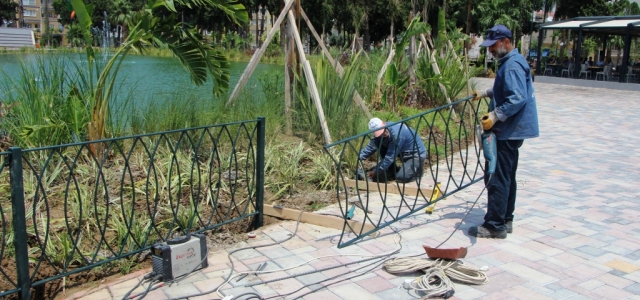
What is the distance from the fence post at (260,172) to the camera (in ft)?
16.1

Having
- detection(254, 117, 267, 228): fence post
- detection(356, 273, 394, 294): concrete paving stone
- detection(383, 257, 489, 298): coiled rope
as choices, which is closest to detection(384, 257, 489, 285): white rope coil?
detection(383, 257, 489, 298): coiled rope

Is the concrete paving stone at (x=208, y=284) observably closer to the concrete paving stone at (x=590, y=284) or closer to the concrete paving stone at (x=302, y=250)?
the concrete paving stone at (x=302, y=250)

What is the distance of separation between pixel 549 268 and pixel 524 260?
201 millimetres

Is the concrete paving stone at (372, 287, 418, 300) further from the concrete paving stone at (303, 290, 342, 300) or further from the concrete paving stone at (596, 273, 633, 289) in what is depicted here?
the concrete paving stone at (596, 273, 633, 289)

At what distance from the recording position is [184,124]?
683 cm

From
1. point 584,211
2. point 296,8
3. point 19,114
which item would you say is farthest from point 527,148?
point 19,114

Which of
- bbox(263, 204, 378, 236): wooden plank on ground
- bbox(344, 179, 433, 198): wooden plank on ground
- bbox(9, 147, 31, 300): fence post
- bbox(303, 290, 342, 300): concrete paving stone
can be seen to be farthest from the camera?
bbox(344, 179, 433, 198): wooden plank on ground

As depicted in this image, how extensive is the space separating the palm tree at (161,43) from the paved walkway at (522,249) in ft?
7.98

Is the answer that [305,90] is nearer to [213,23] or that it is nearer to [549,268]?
[549,268]

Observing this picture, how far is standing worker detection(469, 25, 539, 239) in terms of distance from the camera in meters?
4.48

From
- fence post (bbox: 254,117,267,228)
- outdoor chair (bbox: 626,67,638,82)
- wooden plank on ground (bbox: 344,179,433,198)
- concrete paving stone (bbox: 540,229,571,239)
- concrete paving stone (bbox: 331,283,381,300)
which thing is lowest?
concrete paving stone (bbox: 331,283,381,300)

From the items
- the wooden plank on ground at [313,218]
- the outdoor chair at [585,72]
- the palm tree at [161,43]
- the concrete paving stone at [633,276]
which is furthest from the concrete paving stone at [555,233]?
the outdoor chair at [585,72]

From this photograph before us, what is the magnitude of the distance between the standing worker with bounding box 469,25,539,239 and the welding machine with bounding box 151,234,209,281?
239 cm

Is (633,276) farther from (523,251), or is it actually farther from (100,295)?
(100,295)
